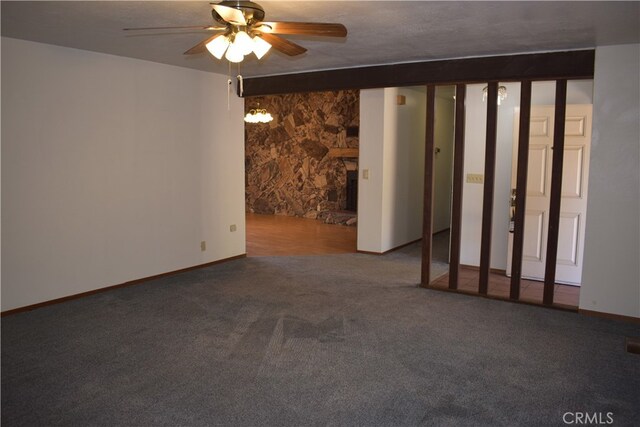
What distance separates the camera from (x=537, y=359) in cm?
350

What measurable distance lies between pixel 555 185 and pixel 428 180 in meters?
1.19

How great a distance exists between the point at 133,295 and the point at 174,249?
2.99 ft

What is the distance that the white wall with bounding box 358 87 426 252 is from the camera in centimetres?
674

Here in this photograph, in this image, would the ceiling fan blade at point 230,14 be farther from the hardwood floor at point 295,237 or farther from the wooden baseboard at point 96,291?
the hardwood floor at point 295,237

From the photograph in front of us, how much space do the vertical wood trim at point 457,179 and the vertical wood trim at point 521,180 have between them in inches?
21.1

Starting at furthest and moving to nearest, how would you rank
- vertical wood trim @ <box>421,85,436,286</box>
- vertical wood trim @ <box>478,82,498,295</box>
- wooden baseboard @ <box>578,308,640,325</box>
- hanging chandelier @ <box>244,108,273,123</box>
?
hanging chandelier @ <box>244,108,273,123</box>, vertical wood trim @ <box>421,85,436,286</box>, vertical wood trim @ <box>478,82,498,295</box>, wooden baseboard @ <box>578,308,640,325</box>

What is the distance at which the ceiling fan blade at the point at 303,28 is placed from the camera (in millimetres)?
2807

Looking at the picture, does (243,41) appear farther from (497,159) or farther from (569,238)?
(569,238)

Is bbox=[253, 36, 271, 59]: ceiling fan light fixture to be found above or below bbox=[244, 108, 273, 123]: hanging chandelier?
below

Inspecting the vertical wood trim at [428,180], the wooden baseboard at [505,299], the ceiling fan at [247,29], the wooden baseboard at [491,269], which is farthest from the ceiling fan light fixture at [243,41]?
the wooden baseboard at [491,269]

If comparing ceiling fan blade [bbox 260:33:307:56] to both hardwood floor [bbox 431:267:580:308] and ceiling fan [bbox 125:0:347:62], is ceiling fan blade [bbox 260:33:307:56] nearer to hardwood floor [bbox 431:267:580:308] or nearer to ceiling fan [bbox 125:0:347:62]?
ceiling fan [bbox 125:0:347:62]

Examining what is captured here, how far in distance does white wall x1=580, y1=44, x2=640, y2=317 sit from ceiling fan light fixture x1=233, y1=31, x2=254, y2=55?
290 cm

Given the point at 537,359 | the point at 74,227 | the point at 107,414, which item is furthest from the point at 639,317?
the point at 74,227
